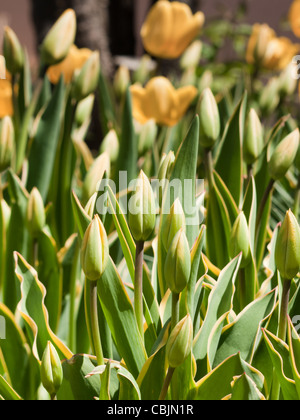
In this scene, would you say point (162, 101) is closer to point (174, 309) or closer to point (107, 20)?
point (174, 309)

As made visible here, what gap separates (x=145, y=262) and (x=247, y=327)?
22 cm

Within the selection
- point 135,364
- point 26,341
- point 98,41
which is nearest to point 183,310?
point 135,364

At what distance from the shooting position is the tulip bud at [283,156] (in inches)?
25.0

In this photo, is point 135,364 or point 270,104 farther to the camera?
point 270,104

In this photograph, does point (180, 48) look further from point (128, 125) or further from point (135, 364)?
point (135, 364)

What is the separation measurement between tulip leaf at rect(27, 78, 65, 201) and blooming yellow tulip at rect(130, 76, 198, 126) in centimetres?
16

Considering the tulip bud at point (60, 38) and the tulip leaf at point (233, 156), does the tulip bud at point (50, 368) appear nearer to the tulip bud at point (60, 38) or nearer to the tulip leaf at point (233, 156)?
the tulip leaf at point (233, 156)

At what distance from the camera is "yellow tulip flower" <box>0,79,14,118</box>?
104 cm

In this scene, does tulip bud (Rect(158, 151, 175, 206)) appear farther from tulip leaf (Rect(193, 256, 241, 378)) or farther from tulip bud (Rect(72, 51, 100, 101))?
tulip bud (Rect(72, 51, 100, 101))

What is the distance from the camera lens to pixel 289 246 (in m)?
0.48

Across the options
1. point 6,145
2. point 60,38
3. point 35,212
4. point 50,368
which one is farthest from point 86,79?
point 50,368

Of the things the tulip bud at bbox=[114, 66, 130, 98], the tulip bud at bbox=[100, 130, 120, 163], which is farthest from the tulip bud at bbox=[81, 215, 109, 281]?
the tulip bud at bbox=[114, 66, 130, 98]

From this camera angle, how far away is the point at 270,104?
115cm
